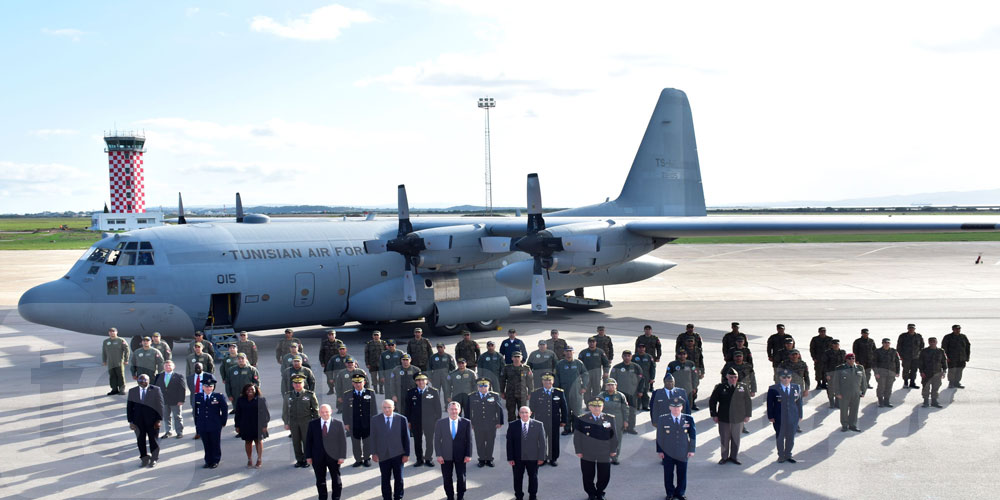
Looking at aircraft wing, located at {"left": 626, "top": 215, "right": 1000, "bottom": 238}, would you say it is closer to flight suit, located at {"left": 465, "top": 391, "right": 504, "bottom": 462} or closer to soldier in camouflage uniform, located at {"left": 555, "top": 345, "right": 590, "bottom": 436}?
soldier in camouflage uniform, located at {"left": 555, "top": 345, "right": 590, "bottom": 436}

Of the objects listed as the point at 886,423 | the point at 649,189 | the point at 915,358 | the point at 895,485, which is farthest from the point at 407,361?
the point at 649,189

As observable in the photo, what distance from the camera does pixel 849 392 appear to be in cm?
1215

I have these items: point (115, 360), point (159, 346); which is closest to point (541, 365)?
point (159, 346)

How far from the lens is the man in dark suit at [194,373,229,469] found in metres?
10.5

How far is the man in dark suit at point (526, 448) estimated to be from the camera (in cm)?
917

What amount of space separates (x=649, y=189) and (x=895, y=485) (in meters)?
18.0


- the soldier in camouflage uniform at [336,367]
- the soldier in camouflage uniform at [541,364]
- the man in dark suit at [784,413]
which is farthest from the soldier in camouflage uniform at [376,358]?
the man in dark suit at [784,413]

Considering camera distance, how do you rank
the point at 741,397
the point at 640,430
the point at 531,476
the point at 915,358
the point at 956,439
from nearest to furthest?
the point at 531,476 → the point at 741,397 → the point at 956,439 → the point at 640,430 → the point at 915,358

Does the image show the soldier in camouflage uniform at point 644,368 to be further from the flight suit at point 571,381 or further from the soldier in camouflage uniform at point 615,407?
the soldier in camouflage uniform at point 615,407

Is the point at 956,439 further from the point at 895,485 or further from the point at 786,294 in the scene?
the point at 786,294

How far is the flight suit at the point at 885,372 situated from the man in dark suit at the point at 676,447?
5.98 meters

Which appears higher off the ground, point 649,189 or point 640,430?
point 649,189

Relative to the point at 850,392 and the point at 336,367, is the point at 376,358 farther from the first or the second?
the point at 850,392

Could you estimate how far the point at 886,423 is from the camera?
12570mm
